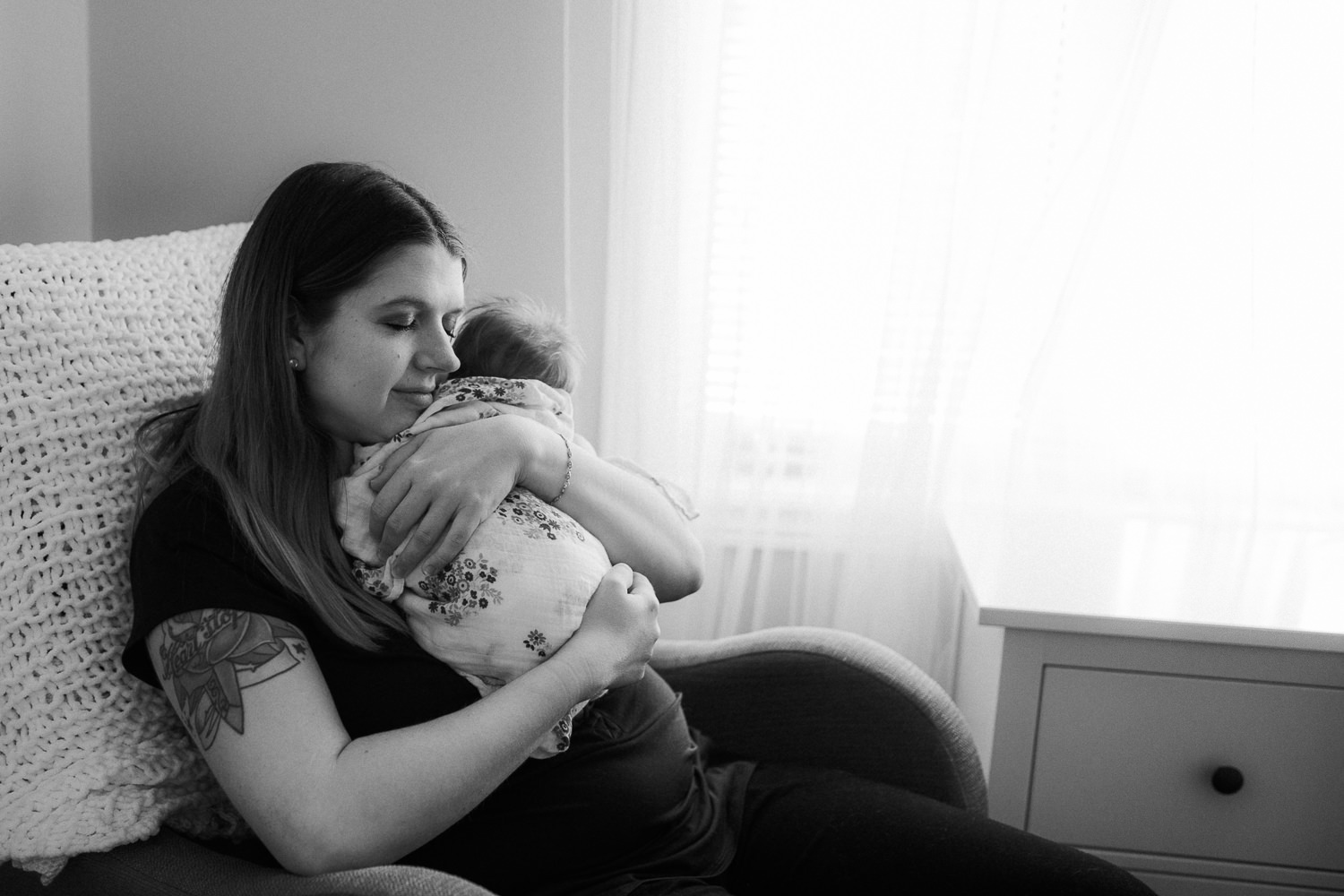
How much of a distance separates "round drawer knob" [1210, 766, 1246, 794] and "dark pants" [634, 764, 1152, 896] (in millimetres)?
342

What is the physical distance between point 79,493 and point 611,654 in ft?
1.66

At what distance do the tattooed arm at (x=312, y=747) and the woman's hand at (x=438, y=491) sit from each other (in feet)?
0.47

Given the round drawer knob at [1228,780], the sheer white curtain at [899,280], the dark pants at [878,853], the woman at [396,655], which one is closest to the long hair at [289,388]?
the woman at [396,655]

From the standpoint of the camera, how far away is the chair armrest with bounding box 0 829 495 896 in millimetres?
860

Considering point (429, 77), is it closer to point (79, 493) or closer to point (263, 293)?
point (263, 293)

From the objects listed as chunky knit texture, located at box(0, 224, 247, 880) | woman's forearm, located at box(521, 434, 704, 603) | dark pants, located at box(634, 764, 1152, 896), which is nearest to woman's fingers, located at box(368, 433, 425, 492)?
woman's forearm, located at box(521, 434, 704, 603)

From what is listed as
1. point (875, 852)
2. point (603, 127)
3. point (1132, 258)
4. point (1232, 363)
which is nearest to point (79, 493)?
point (875, 852)

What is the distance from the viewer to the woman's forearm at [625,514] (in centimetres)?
121

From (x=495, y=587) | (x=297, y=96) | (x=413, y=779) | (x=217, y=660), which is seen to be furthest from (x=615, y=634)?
(x=297, y=96)

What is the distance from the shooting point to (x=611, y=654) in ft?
3.53

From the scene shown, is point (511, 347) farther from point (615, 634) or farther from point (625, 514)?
point (615, 634)

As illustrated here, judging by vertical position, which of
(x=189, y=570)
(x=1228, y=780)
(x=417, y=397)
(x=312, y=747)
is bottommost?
(x=1228, y=780)

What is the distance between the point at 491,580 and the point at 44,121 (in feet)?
3.11

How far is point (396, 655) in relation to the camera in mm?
1074
